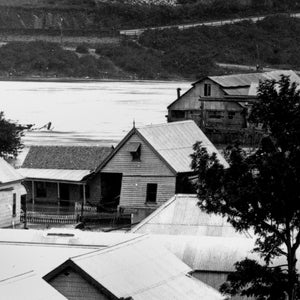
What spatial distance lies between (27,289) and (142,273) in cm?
199

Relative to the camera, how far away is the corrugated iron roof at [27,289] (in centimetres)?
1262

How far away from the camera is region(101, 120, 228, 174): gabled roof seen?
2362 centimetres

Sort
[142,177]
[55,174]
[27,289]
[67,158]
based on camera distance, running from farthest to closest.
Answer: [67,158]
[55,174]
[142,177]
[27,289]

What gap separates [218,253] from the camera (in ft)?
55.1

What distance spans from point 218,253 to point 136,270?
2.56m

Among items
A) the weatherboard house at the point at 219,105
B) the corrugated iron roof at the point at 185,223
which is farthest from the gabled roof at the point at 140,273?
the weatherboard house at the point at 219,105

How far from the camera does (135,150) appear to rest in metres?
23.7

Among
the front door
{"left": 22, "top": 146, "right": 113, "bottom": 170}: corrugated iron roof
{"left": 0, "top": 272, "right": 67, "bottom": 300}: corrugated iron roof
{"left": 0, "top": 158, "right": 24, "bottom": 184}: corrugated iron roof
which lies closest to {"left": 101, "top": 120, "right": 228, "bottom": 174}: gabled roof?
the front door

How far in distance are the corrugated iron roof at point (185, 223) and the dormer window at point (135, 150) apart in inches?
166

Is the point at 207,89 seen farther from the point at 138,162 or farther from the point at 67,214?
the point at 67,214

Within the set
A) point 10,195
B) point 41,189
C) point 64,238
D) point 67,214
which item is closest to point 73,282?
point 64,238

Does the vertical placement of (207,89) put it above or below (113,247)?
above

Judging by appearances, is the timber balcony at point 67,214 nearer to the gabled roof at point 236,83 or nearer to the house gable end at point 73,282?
the house gable end at point 73,282

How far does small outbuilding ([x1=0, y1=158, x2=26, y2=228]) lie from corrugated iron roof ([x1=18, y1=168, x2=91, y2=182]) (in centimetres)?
189
